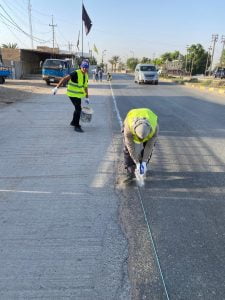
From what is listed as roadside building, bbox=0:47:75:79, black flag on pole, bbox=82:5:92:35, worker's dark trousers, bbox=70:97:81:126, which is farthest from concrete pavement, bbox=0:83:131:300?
roadside building, bbox=0:47:75:79

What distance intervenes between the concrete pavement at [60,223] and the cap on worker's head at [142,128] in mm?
943

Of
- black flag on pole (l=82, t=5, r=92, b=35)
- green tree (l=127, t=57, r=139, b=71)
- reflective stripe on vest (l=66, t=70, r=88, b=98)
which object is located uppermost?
black flag on pole (l=82, t=5, r=92, b=35)

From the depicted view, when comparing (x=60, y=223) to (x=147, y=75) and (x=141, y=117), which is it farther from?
(x=147, y=75)

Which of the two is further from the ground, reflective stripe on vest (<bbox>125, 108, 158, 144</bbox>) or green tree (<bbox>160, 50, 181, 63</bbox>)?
reflective stripe on vest (<bbox>125, 108, 158, 144</bbox>)

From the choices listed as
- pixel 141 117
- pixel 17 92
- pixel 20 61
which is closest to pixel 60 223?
pixel 141 117

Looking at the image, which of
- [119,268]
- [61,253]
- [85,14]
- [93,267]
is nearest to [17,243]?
[61,253]

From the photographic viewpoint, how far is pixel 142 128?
4027 millimetres

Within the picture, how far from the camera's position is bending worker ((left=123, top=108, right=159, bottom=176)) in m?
4.09

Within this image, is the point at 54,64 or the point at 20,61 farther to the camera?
the point at 20,61

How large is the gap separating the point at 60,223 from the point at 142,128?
4.74 ft

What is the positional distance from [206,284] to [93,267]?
0.97 m

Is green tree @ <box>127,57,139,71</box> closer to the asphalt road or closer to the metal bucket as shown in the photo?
the metal bucket

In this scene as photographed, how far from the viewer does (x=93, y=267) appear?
118 inches

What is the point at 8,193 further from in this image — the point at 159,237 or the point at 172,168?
the point at 172,168
